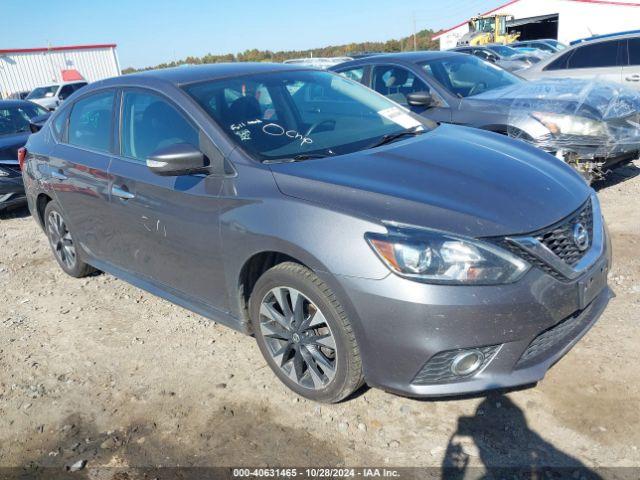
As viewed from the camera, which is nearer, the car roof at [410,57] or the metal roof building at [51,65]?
the car roof at [410,57]

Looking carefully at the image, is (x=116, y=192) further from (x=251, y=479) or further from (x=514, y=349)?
(x=514, y=349)

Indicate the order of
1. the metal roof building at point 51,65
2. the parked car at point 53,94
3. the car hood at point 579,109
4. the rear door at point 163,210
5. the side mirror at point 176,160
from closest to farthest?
1. the side mirror at point 176,160
2. the rear door at point 163,210
3. the car hood at point 579,109
4. the parked car at point 53,94
5. the metal roof building at point 51,65

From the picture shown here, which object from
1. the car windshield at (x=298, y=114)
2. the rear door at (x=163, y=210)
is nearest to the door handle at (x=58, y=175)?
the rear door at (x=163, y=210)

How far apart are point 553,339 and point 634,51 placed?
335 inches

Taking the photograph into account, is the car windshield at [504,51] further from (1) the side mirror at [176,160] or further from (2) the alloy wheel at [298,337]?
(2) the alloy wheel at [298,337]

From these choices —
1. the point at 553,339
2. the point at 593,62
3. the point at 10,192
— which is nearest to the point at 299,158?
the point at 553,339

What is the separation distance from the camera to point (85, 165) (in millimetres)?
4000

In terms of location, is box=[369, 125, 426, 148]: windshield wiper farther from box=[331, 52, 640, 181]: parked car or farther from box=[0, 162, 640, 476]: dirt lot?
box=[331, 52, 640, 181]: parked car

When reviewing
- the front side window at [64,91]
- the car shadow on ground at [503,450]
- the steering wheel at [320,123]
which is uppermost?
the front side window at [64,91]

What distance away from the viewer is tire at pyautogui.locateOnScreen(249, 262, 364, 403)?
8.34 feet

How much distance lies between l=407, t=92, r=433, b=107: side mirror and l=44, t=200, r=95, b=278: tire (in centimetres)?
365

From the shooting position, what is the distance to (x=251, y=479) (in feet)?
8.06

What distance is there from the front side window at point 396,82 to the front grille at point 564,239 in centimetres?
394

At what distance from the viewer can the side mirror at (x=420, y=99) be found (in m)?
5.85
